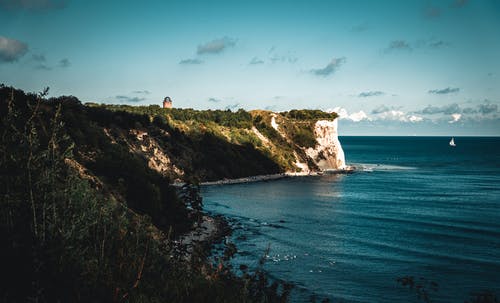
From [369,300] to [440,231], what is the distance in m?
23.9

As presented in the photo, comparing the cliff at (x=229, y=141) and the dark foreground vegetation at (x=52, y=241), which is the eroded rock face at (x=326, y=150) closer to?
the cliff at (x=229, y=141)

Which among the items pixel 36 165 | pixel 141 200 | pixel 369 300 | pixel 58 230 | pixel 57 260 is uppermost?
pixel 36 165

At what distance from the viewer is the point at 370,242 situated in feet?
129

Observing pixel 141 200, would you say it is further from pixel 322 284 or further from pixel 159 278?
pixel 159 278

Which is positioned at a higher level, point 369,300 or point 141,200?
point 141,200

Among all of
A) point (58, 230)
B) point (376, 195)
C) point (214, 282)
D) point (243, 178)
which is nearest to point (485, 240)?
point (376, 195)

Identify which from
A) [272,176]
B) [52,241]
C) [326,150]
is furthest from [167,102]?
[52,241]

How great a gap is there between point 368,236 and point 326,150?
269ft

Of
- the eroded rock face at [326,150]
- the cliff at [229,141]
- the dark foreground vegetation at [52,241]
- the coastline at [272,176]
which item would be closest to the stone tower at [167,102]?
the cliff at [229,141]

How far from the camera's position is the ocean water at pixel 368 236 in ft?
92.6

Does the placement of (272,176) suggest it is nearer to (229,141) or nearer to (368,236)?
(229,141)

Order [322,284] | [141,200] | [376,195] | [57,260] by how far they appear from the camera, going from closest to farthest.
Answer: [57,260] < [322,284] < [141,200] < [376,195]

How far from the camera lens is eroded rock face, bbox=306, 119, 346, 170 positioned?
120688 mm

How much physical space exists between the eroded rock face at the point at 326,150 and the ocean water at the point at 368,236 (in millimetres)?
38437
